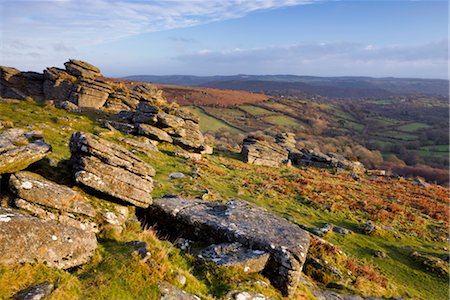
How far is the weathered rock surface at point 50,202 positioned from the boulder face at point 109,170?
1.11 m

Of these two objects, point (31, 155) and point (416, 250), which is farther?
point (416, 250)

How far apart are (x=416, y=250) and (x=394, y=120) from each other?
668 feet

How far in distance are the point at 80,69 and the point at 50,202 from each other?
5513cm

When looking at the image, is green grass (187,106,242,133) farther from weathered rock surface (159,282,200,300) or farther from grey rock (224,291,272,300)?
weathered rock surface (159,282,200,300)

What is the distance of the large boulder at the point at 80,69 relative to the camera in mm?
56159

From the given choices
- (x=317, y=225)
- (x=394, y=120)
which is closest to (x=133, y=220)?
(x=317, y=225)

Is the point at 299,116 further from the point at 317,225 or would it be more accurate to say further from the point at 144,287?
the point at 144,287

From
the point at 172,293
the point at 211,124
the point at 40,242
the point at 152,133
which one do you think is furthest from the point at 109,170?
the point at 211,124

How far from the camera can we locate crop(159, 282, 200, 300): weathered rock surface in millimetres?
7238

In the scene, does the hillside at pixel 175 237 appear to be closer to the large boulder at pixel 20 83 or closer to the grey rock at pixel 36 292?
the grey rock at pixel 36 292

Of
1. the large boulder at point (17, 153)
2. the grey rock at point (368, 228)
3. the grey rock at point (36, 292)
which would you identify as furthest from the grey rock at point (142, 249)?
the grey rock at point (368, 228)

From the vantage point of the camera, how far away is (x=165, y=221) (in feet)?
40.2

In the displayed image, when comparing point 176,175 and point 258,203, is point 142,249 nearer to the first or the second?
point 258,203

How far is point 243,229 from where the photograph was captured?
36.0 feet
